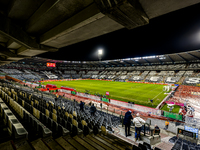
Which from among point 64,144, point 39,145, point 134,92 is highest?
point 39,145

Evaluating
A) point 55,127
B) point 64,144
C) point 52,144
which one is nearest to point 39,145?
point 52,144

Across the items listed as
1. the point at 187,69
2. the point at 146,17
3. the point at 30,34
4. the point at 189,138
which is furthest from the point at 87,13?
the point at 187,69

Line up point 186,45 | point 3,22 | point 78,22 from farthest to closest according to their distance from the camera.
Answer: point 186,45
point 3,22
point 78,22

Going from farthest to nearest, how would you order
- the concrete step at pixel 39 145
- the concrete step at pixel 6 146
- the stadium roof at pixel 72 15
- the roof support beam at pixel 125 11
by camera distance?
the concrete step at pixel 39 145 < the concrete step at pixel 6 146 < the stadium roof at pixel 72 15 < the roof support beam at pixel 125 11

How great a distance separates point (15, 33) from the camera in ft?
13.3

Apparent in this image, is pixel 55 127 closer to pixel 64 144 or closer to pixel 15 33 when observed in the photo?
pixel 64 144

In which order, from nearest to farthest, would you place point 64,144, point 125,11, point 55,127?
point 125,11 → point 64,144 → point 55,127

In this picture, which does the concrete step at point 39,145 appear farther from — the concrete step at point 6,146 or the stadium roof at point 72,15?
the stadium roof at point 72,15

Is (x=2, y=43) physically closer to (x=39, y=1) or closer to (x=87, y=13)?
(x=39, y=1)

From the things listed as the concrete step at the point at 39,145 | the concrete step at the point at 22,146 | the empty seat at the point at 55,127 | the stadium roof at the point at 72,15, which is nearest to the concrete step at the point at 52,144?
the concrete step at the point at 39,145

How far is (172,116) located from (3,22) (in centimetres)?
1420

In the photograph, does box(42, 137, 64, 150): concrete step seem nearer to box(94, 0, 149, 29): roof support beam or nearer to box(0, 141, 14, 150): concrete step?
box(0, 141, 14, 150): concrete step

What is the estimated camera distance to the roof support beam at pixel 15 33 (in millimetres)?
3537

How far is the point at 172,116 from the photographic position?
1091 cm
